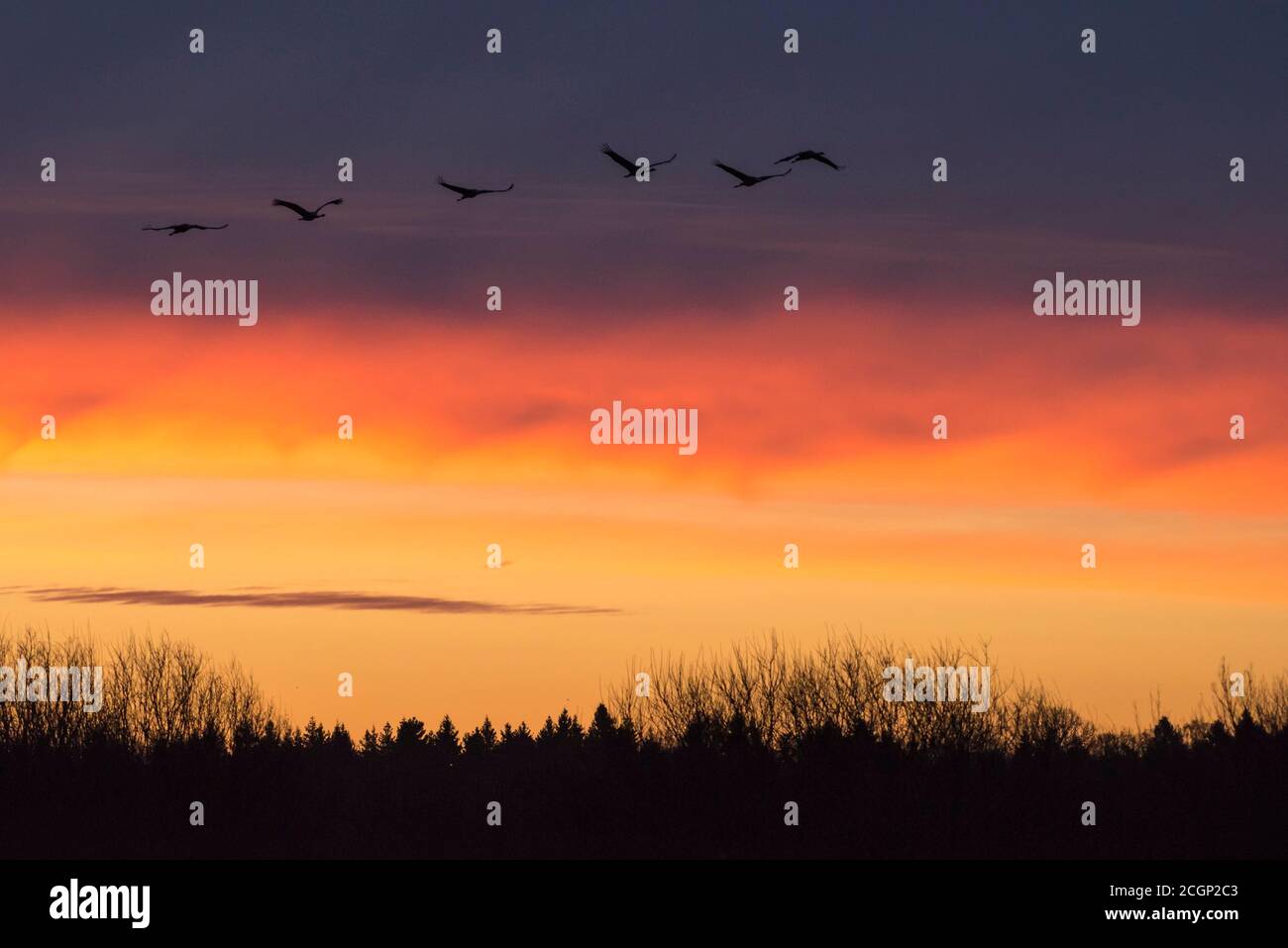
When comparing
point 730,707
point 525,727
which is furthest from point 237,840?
point 525,727

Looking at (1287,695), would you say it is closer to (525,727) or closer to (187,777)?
(187,777)

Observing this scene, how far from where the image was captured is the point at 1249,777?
6600cm

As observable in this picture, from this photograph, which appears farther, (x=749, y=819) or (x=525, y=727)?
(x=525, y=727)

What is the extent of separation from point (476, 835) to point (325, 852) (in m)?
7.21

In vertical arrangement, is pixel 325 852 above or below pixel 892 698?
below
